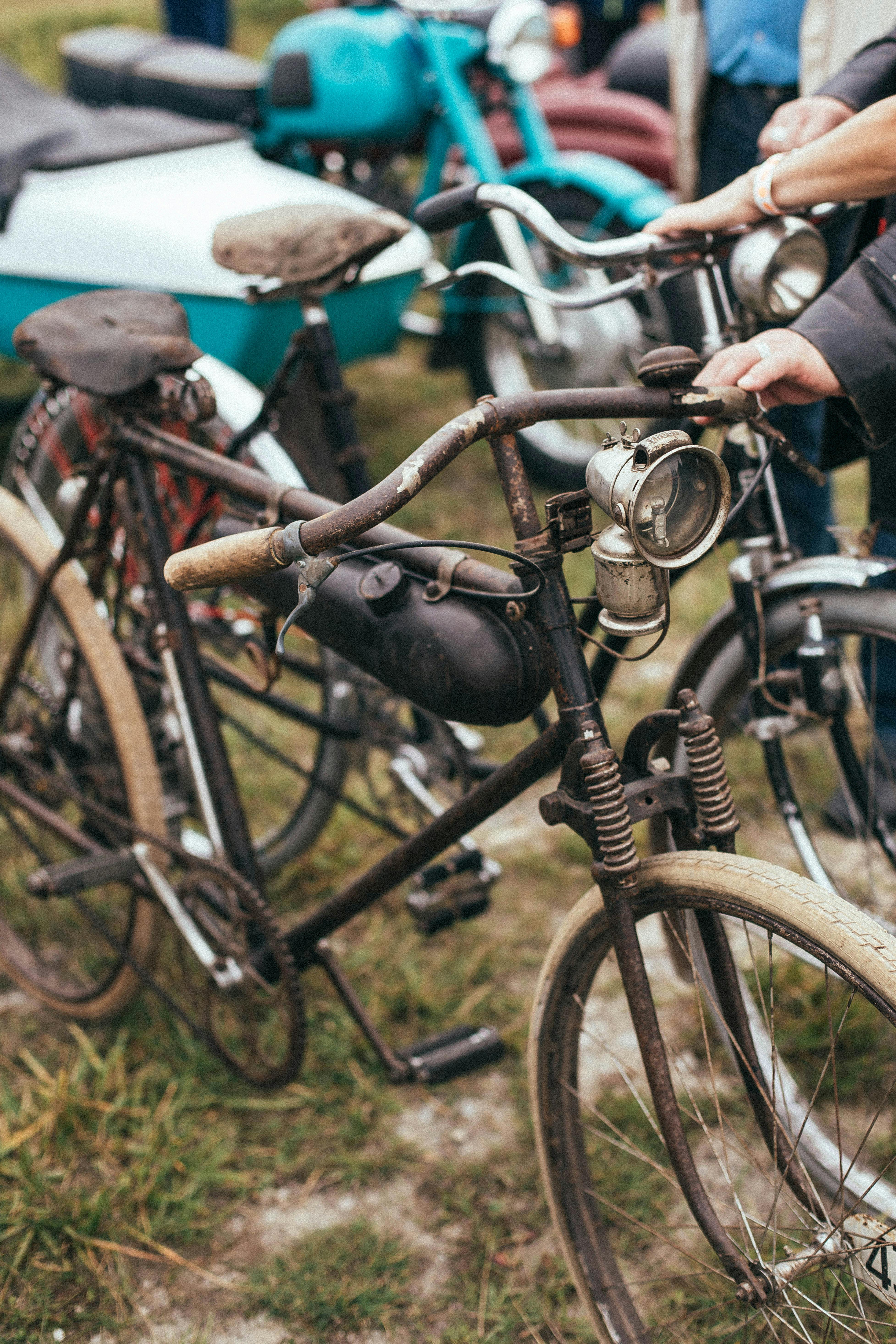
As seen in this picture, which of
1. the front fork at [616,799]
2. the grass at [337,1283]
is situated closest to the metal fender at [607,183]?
the front fork at [616,799]

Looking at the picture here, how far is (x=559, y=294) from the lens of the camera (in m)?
1.64

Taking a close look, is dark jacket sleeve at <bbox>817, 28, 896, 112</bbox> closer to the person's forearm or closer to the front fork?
the person's forearm

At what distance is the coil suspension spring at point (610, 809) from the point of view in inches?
51.1

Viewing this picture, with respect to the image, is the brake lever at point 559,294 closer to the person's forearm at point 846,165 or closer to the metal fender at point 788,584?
the person's forearm at point 846,165

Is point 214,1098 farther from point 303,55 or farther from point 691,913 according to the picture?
point 303,55

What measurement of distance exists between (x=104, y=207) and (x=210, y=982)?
233 centimetres

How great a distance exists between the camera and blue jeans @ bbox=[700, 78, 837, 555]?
6.89 feet

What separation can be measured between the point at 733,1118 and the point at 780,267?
1.41 metres

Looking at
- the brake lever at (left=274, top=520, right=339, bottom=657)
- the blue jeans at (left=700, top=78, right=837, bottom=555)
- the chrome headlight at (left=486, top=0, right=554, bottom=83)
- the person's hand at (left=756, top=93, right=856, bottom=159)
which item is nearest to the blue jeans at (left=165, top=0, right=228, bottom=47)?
the chrome headlight at (left=486, top=0, right=554, bottom=83)

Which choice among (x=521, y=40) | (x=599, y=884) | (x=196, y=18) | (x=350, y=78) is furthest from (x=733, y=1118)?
(x=196, y=18)

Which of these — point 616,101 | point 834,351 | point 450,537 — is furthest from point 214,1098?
point 616,101

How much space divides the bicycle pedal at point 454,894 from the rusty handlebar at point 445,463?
77 cm

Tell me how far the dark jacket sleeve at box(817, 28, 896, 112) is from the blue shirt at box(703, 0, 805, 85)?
48cm

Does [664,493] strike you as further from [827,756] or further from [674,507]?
[827,756]
